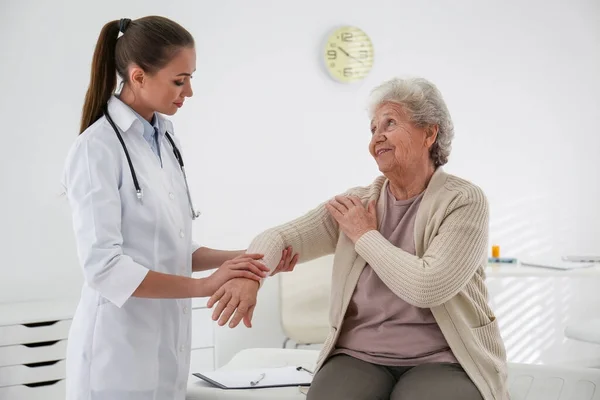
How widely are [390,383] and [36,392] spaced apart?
1803mm

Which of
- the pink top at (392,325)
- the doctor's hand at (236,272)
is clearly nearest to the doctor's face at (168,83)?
the doctor's hand at (236,272)

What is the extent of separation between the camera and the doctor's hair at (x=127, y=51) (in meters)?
1.71

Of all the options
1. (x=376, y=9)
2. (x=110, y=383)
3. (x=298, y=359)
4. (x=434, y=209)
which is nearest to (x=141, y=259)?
(x=110, y=383)

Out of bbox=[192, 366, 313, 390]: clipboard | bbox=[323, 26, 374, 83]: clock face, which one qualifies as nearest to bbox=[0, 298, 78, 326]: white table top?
bbox=[192, 366, 313, 390]: clipboard

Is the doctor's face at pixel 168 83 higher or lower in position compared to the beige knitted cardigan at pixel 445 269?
higher

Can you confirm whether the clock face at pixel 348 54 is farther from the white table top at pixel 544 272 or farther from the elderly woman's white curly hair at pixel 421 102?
the elderly woman's white curly hair at pixel 421 102

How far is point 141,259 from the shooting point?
168 centimetres

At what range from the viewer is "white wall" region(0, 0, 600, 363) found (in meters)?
3.49

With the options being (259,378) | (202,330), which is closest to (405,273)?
(259,378)

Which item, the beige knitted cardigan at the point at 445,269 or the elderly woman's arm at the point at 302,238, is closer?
the beige knitted cardigan at the point at 445,269

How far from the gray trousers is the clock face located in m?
2.47

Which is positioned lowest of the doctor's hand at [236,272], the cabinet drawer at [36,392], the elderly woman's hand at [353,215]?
the cabinet drawer at [36,392]

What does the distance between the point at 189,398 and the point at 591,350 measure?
9.33 feet

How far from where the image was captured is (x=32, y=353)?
3018 millimetres
